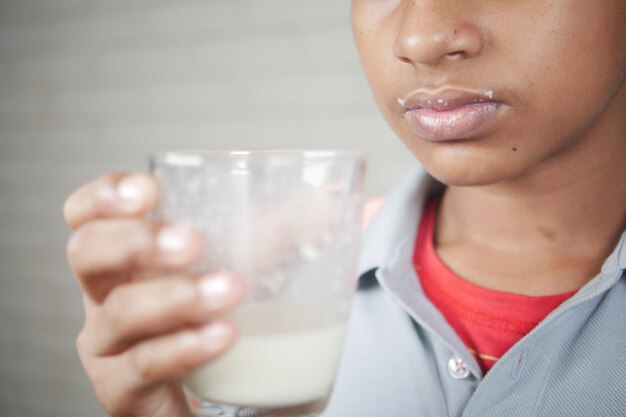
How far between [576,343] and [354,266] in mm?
400

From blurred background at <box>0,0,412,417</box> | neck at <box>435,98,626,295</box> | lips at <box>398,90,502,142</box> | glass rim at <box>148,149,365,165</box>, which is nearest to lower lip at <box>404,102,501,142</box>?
lips at <box>398,90,502,142</box>

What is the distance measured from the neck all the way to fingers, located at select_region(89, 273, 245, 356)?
0.65 m

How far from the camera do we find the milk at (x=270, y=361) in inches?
21.2

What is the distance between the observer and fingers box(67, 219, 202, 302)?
509 mm

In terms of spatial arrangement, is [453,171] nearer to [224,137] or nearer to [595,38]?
[595,38]

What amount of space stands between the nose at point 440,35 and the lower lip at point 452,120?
0.24 ft

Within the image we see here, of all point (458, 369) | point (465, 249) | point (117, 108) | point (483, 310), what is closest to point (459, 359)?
point (458, 369)

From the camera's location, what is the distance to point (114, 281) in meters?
0.61

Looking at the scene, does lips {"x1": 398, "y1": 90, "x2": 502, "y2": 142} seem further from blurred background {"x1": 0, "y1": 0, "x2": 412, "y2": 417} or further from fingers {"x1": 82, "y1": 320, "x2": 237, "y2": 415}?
blurred background {"x1": 0, "y1": 0, "x2": 412, "y2": 417}

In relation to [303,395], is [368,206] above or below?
below

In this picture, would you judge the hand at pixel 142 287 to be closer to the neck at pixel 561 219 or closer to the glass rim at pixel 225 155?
the glass rim at pixel 225 155

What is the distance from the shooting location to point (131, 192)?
54 cm

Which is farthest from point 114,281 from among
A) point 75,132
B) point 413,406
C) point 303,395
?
point 75,132

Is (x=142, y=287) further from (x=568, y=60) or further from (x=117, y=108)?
(x=117, y=108)
